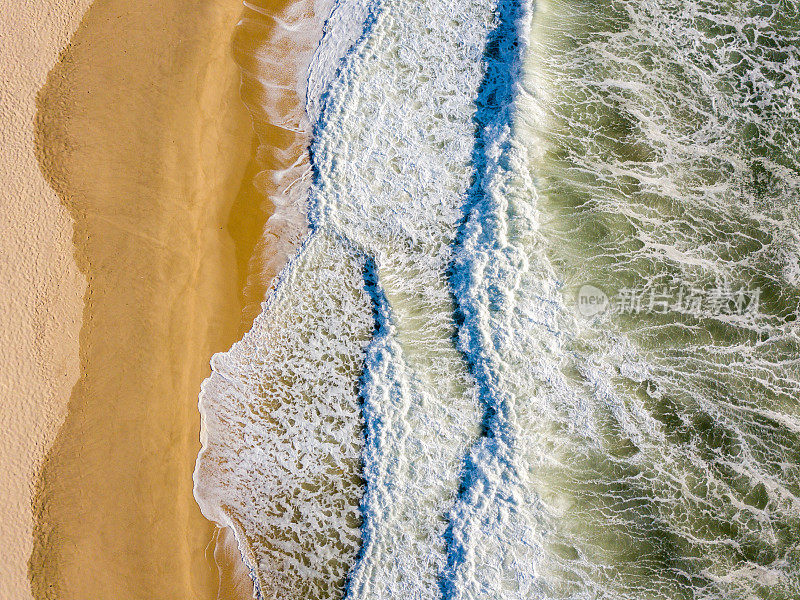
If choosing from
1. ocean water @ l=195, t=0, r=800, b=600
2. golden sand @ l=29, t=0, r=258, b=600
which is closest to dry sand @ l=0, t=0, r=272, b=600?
golden sand @ l=29, t=0, r=258, b=600

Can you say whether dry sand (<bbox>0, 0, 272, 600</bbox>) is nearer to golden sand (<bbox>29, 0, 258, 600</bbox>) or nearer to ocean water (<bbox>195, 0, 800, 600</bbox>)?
golden sand (<bbox>29, 0, 258, 600</bbox>)

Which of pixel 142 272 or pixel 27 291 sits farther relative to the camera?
pixel 142 272

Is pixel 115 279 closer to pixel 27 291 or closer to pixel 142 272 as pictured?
pixel 142 272

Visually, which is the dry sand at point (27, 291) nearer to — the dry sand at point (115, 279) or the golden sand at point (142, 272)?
the dry sand at point (115, 279)

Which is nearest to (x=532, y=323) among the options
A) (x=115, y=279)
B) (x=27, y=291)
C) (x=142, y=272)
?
(x=142, y=272)

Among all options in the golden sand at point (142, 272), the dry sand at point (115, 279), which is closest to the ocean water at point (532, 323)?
the golden sand at point (142, 272)

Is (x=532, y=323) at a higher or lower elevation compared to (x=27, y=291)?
lower

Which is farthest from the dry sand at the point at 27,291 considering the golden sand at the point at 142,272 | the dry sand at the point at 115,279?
the golden sand at the point at 142,272

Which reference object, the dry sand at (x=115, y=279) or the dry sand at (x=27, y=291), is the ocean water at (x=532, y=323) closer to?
the dry sand at (x=115, y=279)
